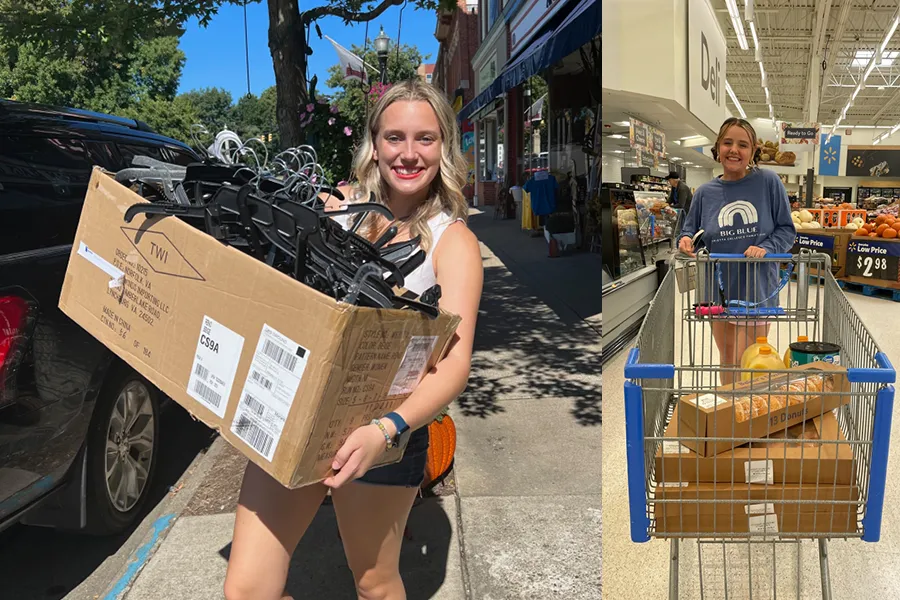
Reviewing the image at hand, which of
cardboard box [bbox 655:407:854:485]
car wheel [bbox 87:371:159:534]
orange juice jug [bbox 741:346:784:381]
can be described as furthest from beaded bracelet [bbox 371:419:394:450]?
car wheel [bbox 87:371:159:534]

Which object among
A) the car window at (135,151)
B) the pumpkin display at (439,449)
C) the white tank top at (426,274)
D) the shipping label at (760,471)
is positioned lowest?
the pumpkin display at (439,449)

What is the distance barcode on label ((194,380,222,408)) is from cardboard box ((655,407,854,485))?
1.19 m

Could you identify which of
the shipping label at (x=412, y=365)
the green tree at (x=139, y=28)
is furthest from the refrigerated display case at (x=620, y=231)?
the shipping label at (x=412, y=365)

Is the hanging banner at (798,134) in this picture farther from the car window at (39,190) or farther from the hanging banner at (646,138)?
the car window at (39,190)

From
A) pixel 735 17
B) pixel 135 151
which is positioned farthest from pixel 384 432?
pixel 735 17

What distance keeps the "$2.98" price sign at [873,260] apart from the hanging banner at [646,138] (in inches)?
126

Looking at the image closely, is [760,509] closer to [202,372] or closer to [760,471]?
[760,471]

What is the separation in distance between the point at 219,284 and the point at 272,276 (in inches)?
6.2

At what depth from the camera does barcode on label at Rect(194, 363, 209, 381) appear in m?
1.35

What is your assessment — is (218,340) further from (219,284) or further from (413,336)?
(413,336)

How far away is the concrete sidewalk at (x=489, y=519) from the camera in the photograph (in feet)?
8.98

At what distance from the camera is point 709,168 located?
27.3 metres

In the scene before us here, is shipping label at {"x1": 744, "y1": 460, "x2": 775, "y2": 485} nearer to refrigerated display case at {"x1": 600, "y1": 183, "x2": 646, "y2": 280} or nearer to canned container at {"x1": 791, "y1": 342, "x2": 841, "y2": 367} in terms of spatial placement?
canned container at {"x1": 791, "y1": 342, "x2": 841, "y2": 367}

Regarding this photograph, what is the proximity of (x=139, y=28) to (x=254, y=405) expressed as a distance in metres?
4.99
